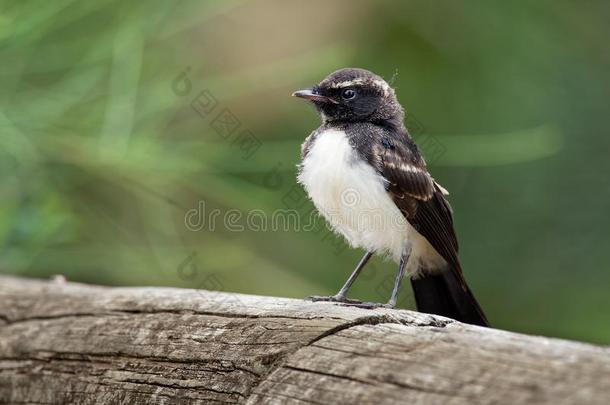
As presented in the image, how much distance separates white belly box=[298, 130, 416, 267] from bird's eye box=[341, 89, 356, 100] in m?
0.20

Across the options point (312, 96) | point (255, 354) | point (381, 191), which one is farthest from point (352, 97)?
point (255, 354)

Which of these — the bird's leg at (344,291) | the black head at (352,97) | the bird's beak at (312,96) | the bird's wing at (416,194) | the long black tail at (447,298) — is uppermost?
the black head at (352,97)

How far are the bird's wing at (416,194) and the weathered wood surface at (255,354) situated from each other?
0.97 metres

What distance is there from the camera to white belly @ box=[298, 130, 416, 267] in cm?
362

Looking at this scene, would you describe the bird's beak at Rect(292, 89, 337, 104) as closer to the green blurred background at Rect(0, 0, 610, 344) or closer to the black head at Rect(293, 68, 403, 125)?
the black head at Rect(293, 68, 403, 125)

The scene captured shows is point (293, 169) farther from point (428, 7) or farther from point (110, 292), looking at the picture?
point (110, 292)

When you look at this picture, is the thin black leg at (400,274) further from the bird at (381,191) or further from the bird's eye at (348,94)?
the bird's eye at (348,94)

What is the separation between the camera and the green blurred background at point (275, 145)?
14.3 feet

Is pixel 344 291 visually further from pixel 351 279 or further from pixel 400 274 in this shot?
pixel 400 274

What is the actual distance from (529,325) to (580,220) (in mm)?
691

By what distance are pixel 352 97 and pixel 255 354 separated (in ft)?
5.59

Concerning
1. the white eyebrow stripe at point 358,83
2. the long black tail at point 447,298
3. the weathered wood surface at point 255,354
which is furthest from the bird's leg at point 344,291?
the white eyebrow stripe at point 358,83

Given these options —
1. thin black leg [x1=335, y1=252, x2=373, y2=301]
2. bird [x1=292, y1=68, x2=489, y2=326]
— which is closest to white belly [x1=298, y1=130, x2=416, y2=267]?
bird [x1=292, y1=68, x2=489, y2=326]

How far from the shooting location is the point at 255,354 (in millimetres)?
2545
